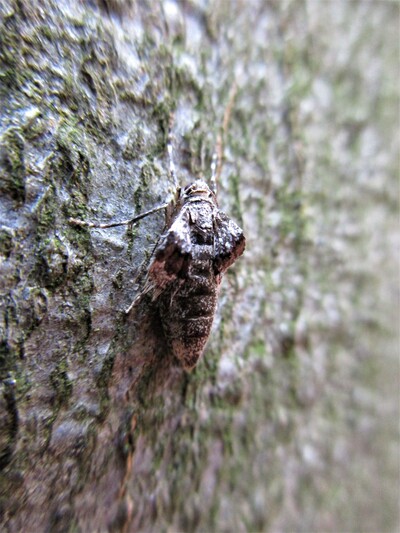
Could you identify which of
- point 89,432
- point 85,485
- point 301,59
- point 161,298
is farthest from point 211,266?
point 301,59

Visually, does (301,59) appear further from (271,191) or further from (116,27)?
(116,27)

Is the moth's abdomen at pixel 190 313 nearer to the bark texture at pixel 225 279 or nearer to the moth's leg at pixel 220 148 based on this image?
the bark texture at pixel 225 279

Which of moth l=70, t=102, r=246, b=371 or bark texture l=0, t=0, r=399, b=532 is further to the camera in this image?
moth l=70, t=102, r=246, b=371

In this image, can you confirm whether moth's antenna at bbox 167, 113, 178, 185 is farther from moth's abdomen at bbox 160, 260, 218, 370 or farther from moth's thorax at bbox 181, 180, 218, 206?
moth's abdomen at bbox 160, 260, 218, 370

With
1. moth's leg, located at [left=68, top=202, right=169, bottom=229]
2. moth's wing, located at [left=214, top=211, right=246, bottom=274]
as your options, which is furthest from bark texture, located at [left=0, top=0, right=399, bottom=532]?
moth's wing, located at [left=214, top=211, right=246, bottom=274]

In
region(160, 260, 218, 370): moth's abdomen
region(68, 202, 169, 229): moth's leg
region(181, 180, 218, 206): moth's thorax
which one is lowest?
region(160, 260, 218, 370): moth's abdomen

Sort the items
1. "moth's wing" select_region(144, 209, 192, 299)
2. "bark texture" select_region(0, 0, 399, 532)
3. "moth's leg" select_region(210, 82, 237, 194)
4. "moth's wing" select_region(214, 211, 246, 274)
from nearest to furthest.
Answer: "bark texture" select_region(0, 0, 399, 532) < "moth's wing" select_region(144, 209, 192, 299) < "moth's wing" select_region(214, 211, 246, 274) < "moth's leg" select_region(210, 82, 237, 194)

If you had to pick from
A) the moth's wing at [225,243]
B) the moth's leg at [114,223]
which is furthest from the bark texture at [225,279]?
the moth's wing at [225,243]
